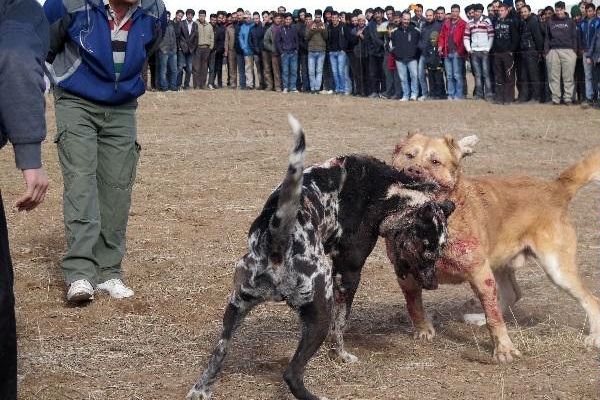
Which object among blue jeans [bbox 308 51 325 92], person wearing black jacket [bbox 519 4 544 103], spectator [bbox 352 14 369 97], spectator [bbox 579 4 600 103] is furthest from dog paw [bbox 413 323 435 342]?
blue jeans [bbox 308 51 325 92]

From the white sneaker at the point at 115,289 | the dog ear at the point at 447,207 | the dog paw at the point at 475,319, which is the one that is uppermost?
the dog ear at the point at 447,207

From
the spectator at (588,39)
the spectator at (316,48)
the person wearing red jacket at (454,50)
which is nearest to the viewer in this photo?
the spectator at (588,39)

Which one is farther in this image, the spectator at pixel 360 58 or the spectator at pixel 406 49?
the spectator at pixel 360 58

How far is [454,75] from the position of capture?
21891 millimetres

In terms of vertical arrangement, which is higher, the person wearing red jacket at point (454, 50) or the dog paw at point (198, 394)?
the person wearing red jacket at point (454, 50)

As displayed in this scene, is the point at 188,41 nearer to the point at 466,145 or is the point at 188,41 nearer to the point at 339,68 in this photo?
the point at 339,68

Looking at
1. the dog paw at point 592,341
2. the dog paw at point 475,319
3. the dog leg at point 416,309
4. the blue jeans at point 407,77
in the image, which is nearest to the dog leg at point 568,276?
the dog paw at point 592,341

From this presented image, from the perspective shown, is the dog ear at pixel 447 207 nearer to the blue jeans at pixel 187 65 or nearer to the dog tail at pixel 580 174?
the dog tail at pixel 580 174

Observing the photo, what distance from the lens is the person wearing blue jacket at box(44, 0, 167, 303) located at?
6311 mm

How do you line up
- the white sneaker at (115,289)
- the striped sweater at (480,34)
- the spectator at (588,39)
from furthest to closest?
1. the striped sweater at (480,34)
2. the spectator at (588,39)
3. the white sneaker at (115,289)

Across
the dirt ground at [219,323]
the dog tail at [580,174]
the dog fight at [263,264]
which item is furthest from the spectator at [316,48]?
the dog tail at [580,174]

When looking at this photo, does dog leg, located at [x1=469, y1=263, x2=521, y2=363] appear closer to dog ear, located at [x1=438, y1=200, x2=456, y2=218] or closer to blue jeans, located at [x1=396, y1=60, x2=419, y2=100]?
dog ear, located at [x1=438, y1=200, x2=456, y2=218]

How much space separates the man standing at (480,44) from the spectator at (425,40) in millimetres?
972

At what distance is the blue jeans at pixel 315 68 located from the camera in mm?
24172
